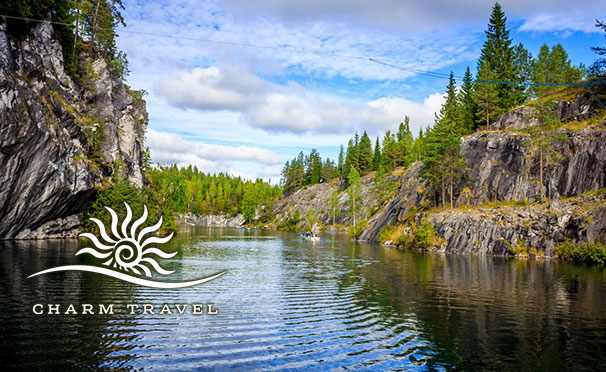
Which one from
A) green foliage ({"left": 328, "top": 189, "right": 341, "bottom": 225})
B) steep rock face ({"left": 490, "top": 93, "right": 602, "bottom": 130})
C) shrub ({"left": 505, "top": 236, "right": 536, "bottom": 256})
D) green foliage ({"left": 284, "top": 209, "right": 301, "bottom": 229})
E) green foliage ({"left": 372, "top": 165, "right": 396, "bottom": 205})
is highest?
steep rock face ({"left": 490, "top": 93, "right": 602, "bottom": 130})

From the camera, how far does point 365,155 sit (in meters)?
163

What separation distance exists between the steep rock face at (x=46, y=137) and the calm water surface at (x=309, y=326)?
66.4 ft

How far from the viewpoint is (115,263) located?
32.2 m

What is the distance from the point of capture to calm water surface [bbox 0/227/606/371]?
12375 mm

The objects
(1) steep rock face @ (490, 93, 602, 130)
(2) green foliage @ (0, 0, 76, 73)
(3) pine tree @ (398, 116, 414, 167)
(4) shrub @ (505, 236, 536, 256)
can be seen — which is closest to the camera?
(2) green foliage @ (0, 0, 76, 73)

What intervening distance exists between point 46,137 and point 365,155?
419 feet

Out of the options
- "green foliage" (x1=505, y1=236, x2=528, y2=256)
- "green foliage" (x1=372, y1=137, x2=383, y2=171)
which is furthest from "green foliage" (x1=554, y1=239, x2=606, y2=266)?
"green foliage" (x1=372, y1=137, x2=383, y2=171)

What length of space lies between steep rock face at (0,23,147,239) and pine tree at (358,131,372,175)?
104978 mm

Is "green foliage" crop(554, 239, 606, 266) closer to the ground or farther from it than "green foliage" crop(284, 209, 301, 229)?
closer to the ground

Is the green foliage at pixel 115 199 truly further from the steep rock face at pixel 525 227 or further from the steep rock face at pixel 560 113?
the steep rock face at pixel 560 113

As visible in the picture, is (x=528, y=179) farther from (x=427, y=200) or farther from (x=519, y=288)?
(x=519, y=288)

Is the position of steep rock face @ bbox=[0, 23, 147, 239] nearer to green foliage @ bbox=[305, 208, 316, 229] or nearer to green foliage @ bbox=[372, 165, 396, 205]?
green foliage @ bbox=[372, 165, 396, 205]

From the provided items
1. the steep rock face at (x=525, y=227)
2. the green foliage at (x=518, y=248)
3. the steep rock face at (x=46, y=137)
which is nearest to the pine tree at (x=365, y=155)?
the steep rock face at (x=525, y=227)

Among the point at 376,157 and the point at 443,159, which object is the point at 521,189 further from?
the point at 376,157
